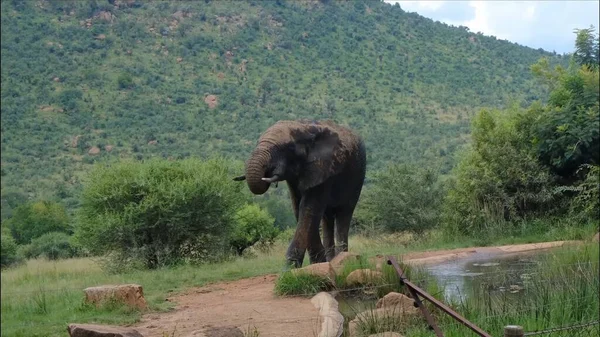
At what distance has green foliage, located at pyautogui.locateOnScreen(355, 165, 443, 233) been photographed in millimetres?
19969

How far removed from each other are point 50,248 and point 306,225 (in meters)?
16.9

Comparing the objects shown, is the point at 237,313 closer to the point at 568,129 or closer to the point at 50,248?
the point at 568,129

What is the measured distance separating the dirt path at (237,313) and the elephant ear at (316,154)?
1.80m

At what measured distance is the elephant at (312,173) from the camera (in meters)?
10.9

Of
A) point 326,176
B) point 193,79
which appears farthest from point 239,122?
point 326,176

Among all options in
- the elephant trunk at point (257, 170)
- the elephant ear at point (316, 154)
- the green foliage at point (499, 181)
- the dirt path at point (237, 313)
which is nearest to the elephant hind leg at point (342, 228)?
the elephant ear at point (316, 154)

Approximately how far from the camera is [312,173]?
1160 cm

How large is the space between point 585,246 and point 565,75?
7.52 meters

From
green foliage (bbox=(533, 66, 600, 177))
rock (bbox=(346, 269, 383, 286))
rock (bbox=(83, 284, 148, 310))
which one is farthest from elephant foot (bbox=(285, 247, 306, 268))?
green foliage (bbox=(533, 66, 600, 177))

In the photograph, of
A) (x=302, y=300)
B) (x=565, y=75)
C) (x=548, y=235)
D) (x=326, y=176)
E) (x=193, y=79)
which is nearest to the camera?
(x=302, y=300)

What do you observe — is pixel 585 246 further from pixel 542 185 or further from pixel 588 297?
pixel 542 185

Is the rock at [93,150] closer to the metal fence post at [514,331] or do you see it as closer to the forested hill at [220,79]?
the forested hill at [220,79]

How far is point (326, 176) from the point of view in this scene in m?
11.7

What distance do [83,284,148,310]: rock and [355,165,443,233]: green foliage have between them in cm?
1203
